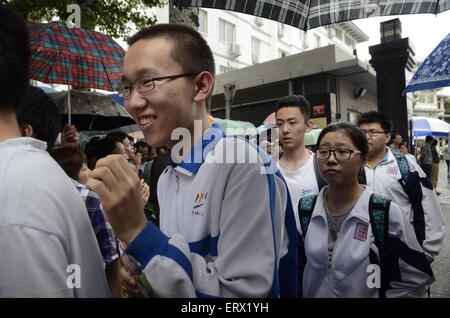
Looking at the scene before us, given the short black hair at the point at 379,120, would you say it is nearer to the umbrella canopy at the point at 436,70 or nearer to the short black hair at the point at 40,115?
the umbrella canopy at the point at 436,70

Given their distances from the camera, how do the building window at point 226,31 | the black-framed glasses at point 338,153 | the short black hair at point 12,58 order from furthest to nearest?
the building window at point 226,31 < the black-framed glasses at point 338,153 < the short black hair at point 12,58

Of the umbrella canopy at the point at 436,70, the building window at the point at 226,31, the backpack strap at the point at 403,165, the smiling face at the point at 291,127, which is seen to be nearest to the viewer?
the backpack strap at the point at 403,165

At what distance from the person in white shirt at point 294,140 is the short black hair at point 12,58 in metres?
2.44

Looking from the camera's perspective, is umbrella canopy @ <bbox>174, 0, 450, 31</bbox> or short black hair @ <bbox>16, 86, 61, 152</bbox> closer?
short black hair @ <bbox>16, 86, 61, 152</bbox>

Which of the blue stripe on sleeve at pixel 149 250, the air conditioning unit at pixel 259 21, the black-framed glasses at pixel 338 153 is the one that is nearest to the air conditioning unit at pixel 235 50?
the air conditioning unit at pixel 259 21

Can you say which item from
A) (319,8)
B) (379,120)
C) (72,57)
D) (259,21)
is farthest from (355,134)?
(259,21)

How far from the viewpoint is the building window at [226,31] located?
24.2 metres

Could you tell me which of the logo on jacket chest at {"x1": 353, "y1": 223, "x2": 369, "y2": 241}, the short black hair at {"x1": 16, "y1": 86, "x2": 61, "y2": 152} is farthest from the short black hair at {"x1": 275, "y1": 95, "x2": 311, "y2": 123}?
the short black hair at {"x1": 16, "y1": 86, "x2": 61, "y2": 152}

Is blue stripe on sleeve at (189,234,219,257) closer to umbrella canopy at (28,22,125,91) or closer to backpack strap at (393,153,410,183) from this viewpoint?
backpack strap at (393,153,410,183)

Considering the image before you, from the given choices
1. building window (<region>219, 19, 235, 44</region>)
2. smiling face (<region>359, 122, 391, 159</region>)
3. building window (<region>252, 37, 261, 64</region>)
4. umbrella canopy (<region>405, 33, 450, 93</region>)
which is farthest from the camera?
building window (<region>252, 37, 261, 64</region>)

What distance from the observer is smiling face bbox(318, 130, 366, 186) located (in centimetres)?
242

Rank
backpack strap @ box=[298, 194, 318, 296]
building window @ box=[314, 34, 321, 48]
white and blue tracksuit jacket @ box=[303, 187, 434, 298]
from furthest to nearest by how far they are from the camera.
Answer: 1. building window @ box=[314, 34, 321, 48]
2. backpack strap @ box=[298, 194, 318, 296]
3. white and blue tracksuit jacket @ box=[303, 187, 434, 298]

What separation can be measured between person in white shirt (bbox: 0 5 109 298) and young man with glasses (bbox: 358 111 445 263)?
9.22ft
